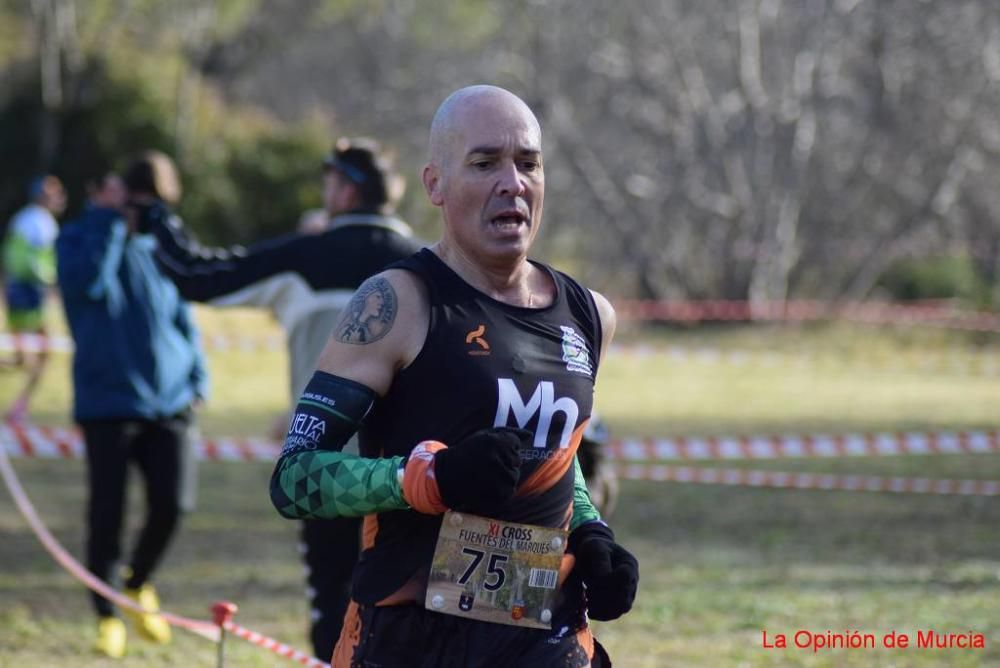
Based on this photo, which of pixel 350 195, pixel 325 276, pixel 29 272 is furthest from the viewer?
pixel 29 272

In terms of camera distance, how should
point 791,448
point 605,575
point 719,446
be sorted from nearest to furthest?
point 605,575
point 791,448
point 719,446

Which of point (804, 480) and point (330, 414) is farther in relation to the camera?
point (804, 480)

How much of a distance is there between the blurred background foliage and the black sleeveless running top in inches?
945

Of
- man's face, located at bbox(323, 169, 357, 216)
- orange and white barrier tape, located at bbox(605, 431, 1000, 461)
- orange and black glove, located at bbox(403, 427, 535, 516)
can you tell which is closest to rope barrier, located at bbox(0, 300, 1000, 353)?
orange and white barrier tape, located at bbox(605, 431, 1000, 461)

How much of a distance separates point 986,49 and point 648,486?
17.0 metres

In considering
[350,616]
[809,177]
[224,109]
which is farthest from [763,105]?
[350,616]

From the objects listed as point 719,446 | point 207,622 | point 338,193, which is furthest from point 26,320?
point 338,193

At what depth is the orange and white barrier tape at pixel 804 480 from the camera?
1091 cm

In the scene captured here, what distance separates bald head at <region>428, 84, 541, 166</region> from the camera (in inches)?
124

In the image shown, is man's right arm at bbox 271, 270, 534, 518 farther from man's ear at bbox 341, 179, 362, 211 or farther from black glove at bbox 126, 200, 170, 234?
black glove at bbox 126, 200, 170, 234

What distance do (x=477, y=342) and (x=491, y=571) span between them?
0.47 metres

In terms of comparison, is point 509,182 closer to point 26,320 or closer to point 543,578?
point 543,578

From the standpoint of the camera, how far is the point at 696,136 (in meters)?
27.9

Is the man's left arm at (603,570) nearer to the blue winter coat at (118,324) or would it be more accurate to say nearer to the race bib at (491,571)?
the race bib at (491,571)
